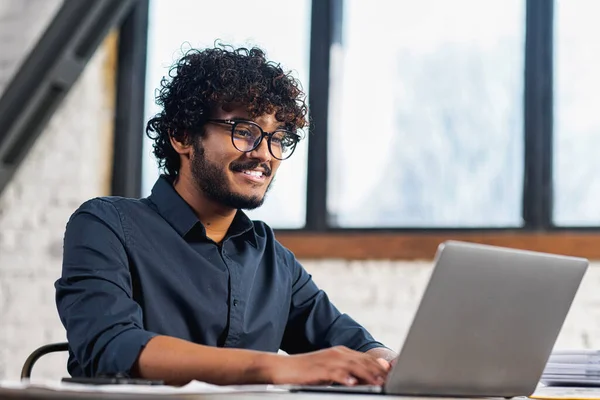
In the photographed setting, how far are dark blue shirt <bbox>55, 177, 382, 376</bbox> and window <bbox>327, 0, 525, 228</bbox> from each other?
1549 millimetres

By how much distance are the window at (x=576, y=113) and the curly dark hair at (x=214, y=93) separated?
1.62 metres

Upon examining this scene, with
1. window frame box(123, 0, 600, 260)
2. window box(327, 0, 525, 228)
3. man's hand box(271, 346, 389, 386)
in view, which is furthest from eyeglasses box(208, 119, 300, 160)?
window box(327, 0, 525, 228)

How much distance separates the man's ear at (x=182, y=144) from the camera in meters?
1.95

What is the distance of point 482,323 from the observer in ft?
4.16

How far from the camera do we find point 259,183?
6.05 feet

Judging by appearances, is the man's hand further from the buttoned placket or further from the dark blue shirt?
the buttoned placket

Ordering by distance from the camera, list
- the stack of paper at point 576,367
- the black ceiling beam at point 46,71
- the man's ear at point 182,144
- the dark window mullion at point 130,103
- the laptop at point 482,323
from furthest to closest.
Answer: the dark window mullion at point 130,103 < the black ceiling beam at point 46,71 < the man's ear at point 182,144 < the stack of paper at point 576,367 < the laptop at point 482,323

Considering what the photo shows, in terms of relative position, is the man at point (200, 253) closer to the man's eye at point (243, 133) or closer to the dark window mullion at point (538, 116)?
the man's eye at point (243, 133)

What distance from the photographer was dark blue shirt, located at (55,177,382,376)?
150cm

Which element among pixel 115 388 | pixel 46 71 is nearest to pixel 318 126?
pixel 46 71

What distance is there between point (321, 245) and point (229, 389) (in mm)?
2367

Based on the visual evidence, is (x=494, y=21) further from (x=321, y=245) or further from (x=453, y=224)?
(x=321, y=245)

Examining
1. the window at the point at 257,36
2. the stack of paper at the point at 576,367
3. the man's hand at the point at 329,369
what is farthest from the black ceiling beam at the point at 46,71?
the man's hand at the point at 329,369

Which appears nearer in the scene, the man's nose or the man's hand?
the man's hand
